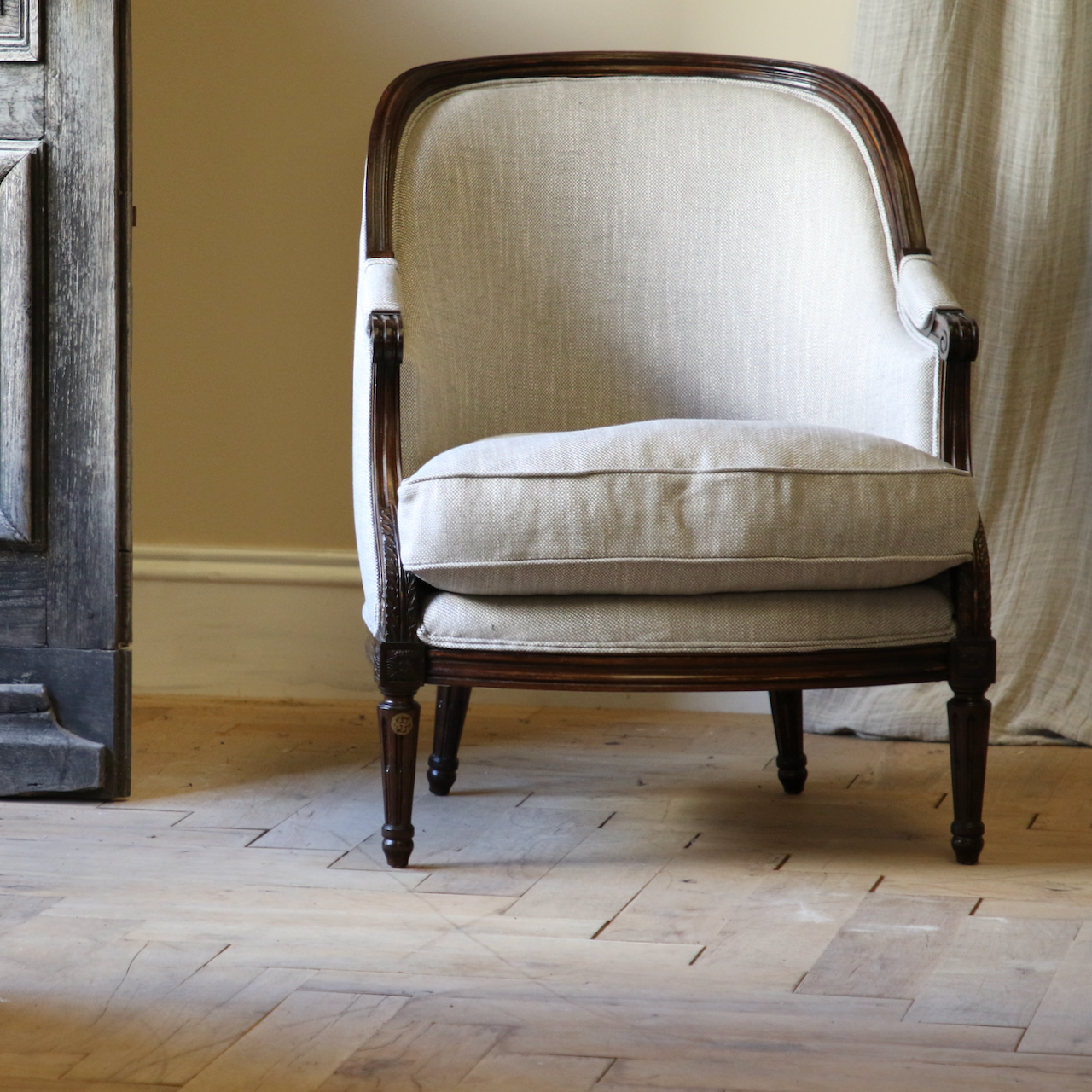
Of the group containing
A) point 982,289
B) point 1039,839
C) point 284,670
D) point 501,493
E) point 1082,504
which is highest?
point 982,289

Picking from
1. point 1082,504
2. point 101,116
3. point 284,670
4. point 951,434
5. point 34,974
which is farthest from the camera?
point 284,670

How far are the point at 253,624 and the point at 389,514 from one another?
0.98 meters

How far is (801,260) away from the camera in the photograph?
6.35 feet

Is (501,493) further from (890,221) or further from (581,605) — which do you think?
(890,221)

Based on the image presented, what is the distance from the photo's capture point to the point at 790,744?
1.90 m

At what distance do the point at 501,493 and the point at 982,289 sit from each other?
1095 mm

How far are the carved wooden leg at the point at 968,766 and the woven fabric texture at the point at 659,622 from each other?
144 millimetres

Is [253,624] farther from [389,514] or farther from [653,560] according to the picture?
[653,560]

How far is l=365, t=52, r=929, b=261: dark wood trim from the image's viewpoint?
6.08 feet

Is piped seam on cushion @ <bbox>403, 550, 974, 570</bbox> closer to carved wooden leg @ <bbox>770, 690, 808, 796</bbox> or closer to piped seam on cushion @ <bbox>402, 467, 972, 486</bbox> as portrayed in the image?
piped seam on cushion @ <bbox>402, 467, 972, 486</bbox>

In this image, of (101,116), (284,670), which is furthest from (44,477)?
(284,670)

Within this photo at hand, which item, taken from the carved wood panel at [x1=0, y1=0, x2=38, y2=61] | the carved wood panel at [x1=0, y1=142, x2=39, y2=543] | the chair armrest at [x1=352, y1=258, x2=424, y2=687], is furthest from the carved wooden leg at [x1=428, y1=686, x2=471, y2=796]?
the carved wood panel at [x1=0, y1=0, x2=38, y2=61]

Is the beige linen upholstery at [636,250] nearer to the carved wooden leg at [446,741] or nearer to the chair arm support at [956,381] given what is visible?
the chair arm support at [956,381]

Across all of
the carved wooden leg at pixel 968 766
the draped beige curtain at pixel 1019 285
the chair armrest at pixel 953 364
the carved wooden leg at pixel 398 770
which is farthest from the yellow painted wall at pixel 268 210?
the carved wooden leg at pixel 968 766
